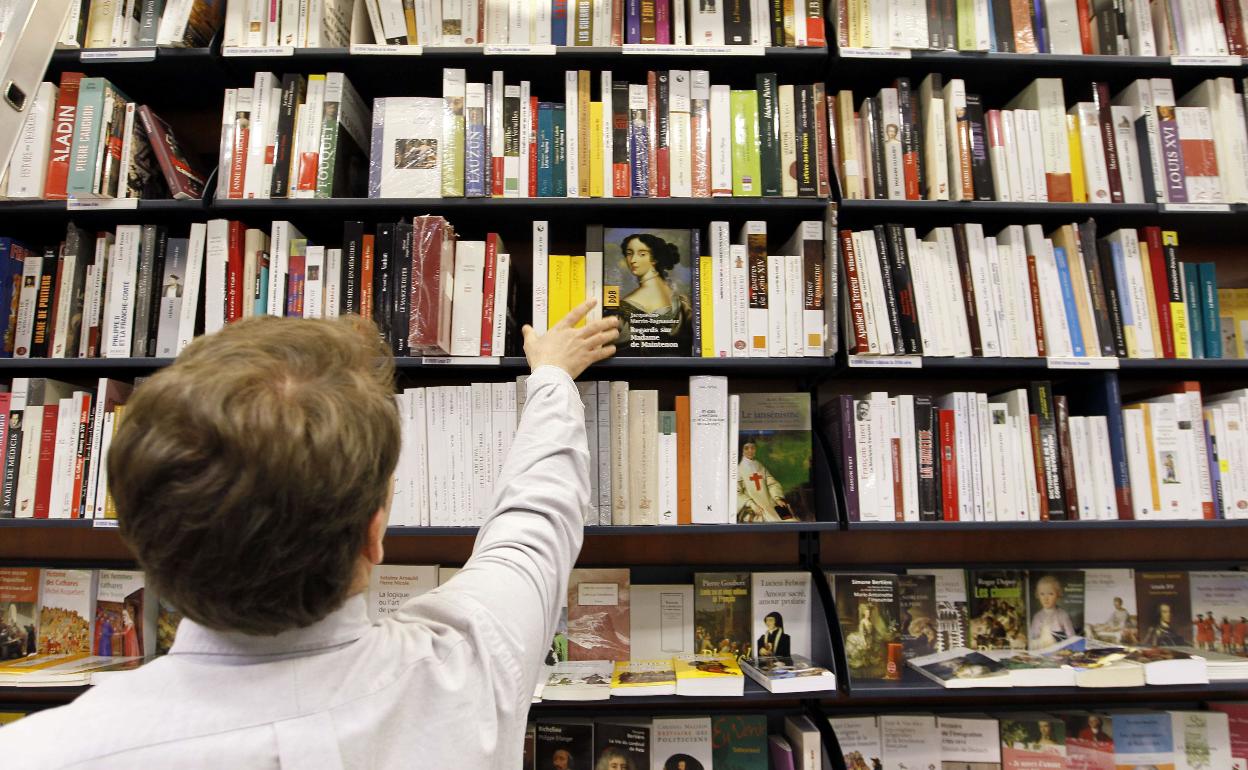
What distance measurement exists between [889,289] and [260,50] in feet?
5.43

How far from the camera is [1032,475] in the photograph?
1631 mm

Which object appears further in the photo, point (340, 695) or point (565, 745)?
point (565, 745)

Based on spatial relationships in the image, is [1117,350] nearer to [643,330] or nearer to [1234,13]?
[1234,13]

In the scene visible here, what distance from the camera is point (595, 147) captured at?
1676 millimetres

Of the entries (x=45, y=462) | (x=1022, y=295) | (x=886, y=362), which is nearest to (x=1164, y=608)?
(x=1022, y=295)

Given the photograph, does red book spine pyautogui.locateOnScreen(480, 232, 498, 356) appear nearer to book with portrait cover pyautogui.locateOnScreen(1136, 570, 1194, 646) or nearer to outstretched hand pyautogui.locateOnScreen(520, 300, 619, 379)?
outstretched hand pyautogui.locateOnScreen(520, 300, 619, 379)

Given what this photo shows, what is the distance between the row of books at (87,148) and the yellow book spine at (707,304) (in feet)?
4.29

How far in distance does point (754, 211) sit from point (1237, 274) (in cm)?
152

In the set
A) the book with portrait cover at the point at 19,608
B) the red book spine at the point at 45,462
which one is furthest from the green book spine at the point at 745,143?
the book with portrait cover at the point at 19,608

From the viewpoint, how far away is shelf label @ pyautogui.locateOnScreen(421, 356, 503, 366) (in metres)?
1.59

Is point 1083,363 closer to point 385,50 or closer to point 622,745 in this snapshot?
point 622,745

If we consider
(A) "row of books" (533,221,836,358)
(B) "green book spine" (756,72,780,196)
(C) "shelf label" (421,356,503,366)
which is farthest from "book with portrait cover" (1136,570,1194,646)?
(C) "shelf label" (421,356,503,366)

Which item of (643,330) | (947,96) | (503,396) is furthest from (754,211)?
(503,396)

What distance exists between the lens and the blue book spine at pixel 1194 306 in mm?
1711
